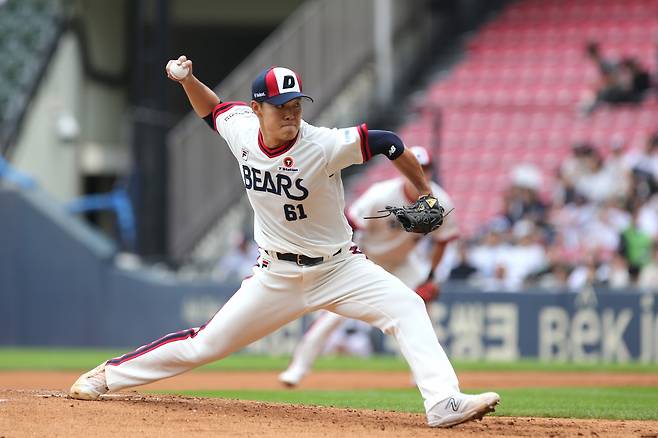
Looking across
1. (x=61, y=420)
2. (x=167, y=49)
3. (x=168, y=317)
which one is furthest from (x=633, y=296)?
(x=61, y=420)

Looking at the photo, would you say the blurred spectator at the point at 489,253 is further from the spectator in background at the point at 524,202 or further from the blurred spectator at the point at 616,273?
the blurred spectator at the point at 616,273

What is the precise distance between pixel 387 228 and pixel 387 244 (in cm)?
14

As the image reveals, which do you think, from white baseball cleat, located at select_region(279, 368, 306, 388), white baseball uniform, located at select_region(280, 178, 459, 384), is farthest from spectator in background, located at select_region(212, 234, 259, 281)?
white baseball cleat, located at select_region(279, 368, 306, 388)

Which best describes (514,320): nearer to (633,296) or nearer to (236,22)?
(633,296)

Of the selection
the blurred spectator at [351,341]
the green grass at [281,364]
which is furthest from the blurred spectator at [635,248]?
the blurred spectator at [351,341]

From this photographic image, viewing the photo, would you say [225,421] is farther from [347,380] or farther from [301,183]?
[347,380]

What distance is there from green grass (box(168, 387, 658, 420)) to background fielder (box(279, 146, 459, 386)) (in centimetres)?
40

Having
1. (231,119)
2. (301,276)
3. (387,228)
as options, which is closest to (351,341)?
(387,228)

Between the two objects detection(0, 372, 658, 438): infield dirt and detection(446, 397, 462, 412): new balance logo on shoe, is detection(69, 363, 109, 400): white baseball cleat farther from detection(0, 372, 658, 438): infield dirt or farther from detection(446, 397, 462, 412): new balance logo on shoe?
detection(446, 397, 462, 412): new balance logo on shoe

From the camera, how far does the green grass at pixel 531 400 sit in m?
7.93

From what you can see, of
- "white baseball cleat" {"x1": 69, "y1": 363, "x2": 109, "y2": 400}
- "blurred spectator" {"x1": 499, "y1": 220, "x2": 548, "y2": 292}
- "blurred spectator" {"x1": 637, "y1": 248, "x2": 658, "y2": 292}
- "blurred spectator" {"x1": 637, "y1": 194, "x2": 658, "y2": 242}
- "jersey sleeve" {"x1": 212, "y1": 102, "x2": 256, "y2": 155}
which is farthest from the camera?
"blurred spectator" {"x1": 499, "y1": 220, "x2": 548, "y2": 292}

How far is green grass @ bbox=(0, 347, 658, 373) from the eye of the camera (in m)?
13.3

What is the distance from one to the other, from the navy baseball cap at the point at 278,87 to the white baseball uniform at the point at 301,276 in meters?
0.24

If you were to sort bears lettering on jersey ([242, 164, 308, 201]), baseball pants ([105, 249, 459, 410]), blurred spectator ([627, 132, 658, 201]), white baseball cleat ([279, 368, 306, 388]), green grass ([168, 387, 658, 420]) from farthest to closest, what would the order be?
1. blurred spectator ([627, 132, 658, 201])
2. white baseball cleat ([279, 368, 306, 388])
3. green grass ([168, 387, 658, 420])
4. baseball pants ([105, 249, 459, 410])
5. bears lettering on jersey ([242, 164, 308, 201])
